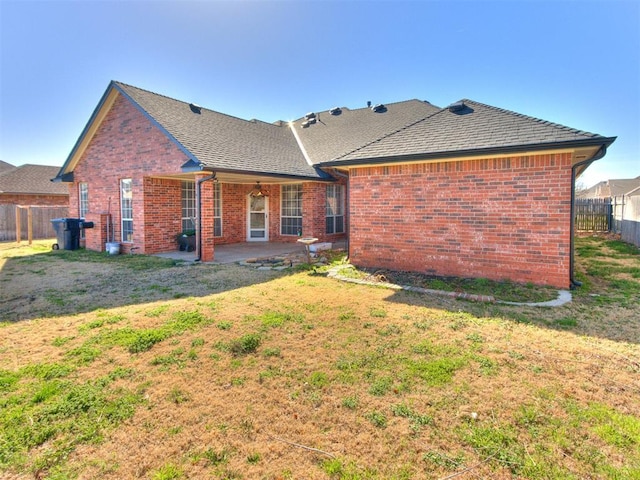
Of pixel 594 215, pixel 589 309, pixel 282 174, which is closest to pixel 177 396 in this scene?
pixel 589 309

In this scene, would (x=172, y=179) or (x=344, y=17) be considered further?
(x=172, y=179)

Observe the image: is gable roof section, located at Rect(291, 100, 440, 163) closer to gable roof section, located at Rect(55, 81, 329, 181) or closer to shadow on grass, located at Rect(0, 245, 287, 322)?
gable roof section, located at Rect(55, 81, 329, 181)

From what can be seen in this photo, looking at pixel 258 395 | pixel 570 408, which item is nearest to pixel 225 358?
pixel 258 395

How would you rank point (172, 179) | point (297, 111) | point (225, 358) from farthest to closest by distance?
point (297, 111) → point (172, 179) → point (225, 358)

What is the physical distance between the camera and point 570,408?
304cm

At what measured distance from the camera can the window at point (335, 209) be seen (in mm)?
14984

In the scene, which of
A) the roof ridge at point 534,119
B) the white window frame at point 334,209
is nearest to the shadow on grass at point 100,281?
the white window frame at point 334,209

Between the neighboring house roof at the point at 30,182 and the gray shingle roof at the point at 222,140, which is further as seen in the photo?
the neighboring house roof at the point at 30,182

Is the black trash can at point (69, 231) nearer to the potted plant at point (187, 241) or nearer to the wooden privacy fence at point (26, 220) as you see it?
the potted plant at point (187, 241)

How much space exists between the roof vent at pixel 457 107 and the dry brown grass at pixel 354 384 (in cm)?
573

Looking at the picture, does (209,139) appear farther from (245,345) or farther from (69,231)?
(245,345)

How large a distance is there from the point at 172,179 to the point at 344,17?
8043 millimetres

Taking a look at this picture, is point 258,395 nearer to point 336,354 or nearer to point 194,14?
point 336,354

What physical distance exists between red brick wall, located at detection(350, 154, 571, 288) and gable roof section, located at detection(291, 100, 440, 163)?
5605 mm
